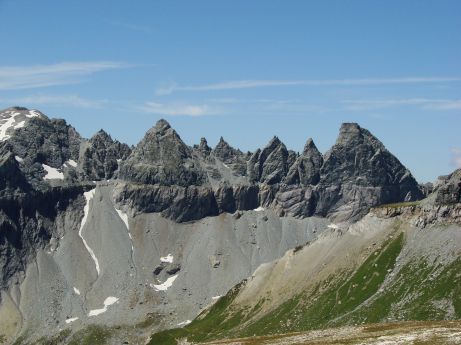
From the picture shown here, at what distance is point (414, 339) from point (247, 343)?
3924 cm

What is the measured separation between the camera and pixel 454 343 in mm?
109688

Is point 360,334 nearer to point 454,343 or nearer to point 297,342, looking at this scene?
point 297,342

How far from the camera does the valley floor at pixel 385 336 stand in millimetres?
115500

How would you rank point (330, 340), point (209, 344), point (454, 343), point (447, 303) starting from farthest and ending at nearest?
point (447, 303) → point (209, 344) → point (330, 340) → point (454, 343)

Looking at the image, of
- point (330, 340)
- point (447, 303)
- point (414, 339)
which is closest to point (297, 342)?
point (330, 340)

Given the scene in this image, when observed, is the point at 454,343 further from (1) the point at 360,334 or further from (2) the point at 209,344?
(2) the point at 209,344

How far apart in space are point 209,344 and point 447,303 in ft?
234

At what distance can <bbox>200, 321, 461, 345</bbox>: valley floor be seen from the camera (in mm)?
115500

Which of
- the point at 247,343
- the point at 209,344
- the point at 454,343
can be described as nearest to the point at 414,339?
the point at 454,343

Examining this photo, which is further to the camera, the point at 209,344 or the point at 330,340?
the point at 209,344

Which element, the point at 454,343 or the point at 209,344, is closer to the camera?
the point at 454,343

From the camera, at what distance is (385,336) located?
125062 millimetres

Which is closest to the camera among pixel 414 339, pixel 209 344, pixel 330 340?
pixel 414 339

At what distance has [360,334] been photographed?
445ft
